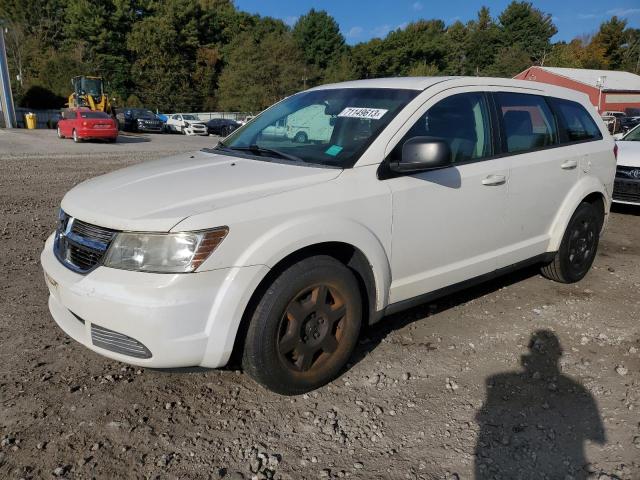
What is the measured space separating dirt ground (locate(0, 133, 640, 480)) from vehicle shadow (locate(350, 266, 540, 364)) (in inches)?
0.7

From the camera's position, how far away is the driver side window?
3.45 m

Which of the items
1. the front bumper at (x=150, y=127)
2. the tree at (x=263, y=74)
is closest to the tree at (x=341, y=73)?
the tree at (x=263, y=74)

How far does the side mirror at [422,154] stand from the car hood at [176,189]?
40 centimetres

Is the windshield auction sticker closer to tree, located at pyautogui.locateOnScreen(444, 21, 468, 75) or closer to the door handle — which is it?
the door handle

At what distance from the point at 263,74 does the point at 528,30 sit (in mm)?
64887

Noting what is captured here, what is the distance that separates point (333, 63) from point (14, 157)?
68930 mm

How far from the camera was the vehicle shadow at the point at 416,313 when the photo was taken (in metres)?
3.65

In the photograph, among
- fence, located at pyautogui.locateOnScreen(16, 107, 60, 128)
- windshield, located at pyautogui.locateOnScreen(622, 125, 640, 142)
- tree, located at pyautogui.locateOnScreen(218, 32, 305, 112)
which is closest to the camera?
windshield, located at pyautogui.locateOnScreen(622, 125, 640, 142)

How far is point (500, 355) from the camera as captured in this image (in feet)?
11.7

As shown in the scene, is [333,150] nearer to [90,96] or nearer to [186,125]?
[90,96]

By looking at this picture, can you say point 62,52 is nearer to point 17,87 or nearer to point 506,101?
point 17,87

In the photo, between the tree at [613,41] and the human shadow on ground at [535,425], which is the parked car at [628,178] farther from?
the tree at [613,41]

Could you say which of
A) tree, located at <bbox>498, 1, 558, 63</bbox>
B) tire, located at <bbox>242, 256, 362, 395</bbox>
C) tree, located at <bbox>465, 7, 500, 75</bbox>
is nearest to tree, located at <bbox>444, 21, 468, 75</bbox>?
tree, located at <bbox>465, 7, 500, 75</bbox>

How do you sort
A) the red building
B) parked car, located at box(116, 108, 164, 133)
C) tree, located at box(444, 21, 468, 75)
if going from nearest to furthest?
parked car, located at box(116, 108, 164, 133) < the red building < tree, located at box(444, 21, 468, 75)
